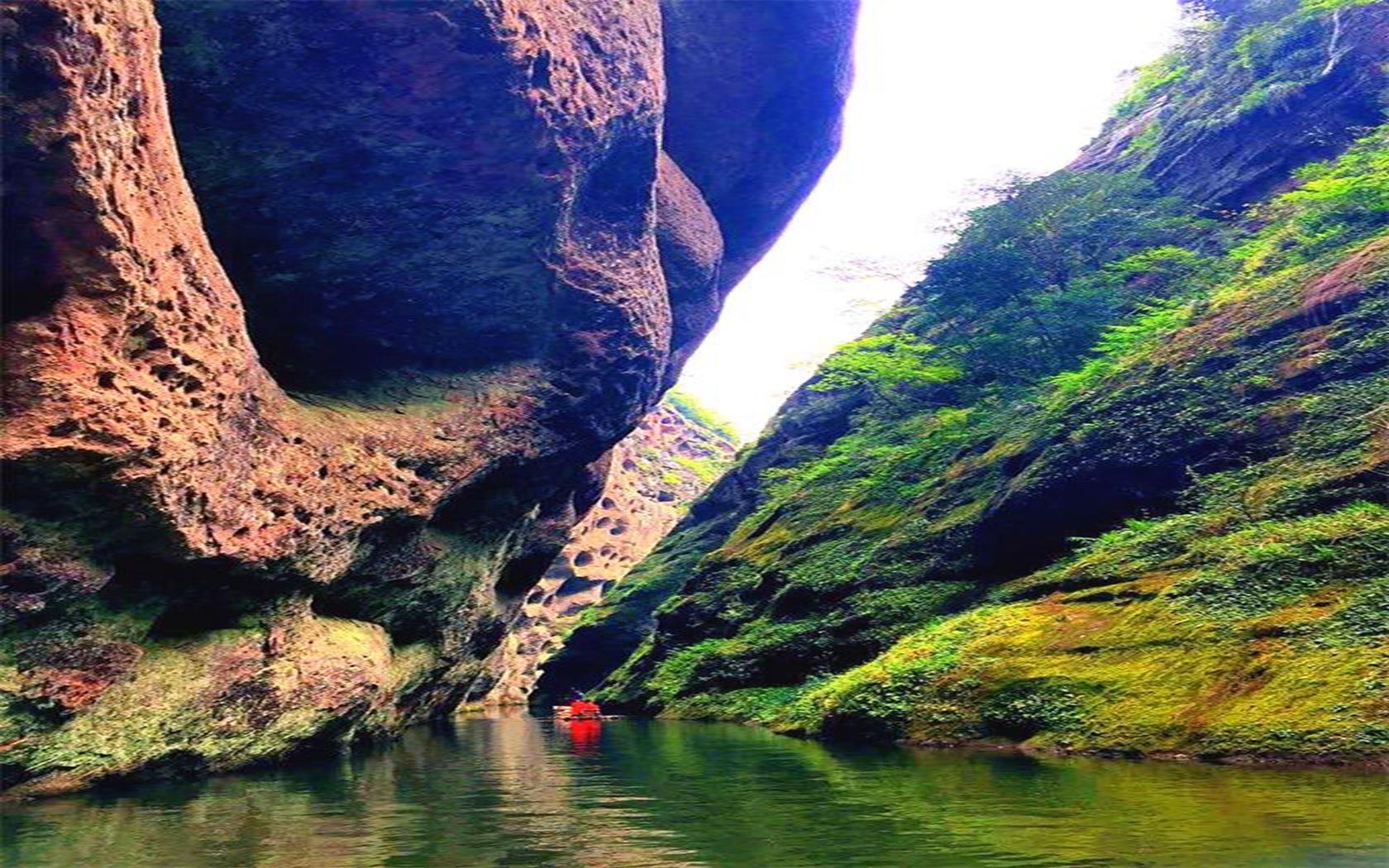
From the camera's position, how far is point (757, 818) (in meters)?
7.45

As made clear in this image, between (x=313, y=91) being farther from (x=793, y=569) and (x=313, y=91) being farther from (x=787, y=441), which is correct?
(x=787, y=441)

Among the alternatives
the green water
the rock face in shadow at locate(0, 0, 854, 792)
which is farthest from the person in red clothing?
the green water

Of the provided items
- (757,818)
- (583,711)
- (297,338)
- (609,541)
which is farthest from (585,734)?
(609,541)

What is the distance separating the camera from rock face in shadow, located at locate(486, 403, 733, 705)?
174 ft

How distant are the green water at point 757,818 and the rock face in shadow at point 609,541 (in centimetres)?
3337

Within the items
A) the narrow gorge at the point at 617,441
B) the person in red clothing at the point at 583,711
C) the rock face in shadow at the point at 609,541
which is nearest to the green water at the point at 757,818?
the narrow gorge at the point at 617,441

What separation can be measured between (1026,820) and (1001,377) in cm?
1962

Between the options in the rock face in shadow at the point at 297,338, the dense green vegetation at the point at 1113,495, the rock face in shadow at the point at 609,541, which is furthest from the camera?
the rock face in shadow at the point at 609,541

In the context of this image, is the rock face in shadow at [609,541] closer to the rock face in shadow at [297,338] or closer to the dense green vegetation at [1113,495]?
the dense green vegetation at [1113,495]

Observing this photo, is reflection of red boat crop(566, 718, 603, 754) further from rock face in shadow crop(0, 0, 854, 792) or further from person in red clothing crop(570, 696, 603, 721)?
rock face in shadow crop(0, 0, 854, 792)

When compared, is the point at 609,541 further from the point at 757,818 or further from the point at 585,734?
the point at 757,818

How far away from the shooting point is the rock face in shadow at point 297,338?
995cm

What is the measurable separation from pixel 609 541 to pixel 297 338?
40682mm

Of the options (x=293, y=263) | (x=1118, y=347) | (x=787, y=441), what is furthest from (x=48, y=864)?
(x=787, y=441)
